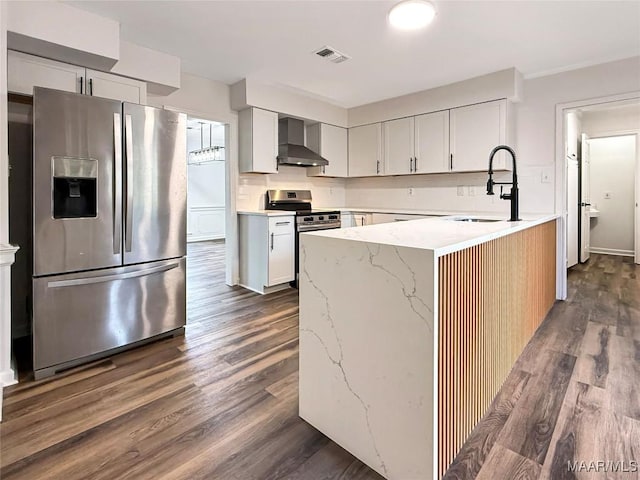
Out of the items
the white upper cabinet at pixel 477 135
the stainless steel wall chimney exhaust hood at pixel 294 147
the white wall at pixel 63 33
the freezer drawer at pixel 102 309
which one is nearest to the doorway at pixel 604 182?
the white upper cabinet at pixel 477 135

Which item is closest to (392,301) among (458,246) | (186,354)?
(458,246)

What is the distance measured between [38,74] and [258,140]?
2.08 m

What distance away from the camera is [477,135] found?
13.1 ft

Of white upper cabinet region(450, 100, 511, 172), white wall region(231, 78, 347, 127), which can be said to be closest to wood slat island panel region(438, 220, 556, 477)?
white upper cabinet region(450, 100, 511, 172)

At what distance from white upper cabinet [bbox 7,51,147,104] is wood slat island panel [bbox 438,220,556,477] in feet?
9.71

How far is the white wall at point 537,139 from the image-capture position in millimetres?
3420

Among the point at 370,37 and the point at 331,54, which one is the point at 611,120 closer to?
the point at 370,37

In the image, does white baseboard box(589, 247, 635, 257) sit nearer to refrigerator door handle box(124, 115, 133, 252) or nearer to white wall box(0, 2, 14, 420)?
refrigerator door handle box(124, 115, 133, 252)

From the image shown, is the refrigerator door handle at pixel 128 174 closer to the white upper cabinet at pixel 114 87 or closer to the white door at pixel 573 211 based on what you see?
the white upper cabinet at pixel 114 87

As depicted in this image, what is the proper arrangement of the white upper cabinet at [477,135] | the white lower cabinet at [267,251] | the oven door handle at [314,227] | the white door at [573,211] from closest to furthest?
1. the white upper cabinet at [477,135]
2. the white lower cabinet at [267,251]
3. the oven door handle at [314,227]
4. the white door at [573,211]

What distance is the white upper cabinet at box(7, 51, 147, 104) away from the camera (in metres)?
2.41

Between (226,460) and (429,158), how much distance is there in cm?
398

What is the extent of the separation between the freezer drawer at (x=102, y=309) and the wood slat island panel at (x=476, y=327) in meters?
2.11

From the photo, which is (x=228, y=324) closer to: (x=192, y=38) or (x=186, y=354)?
(x=186, y=354)
